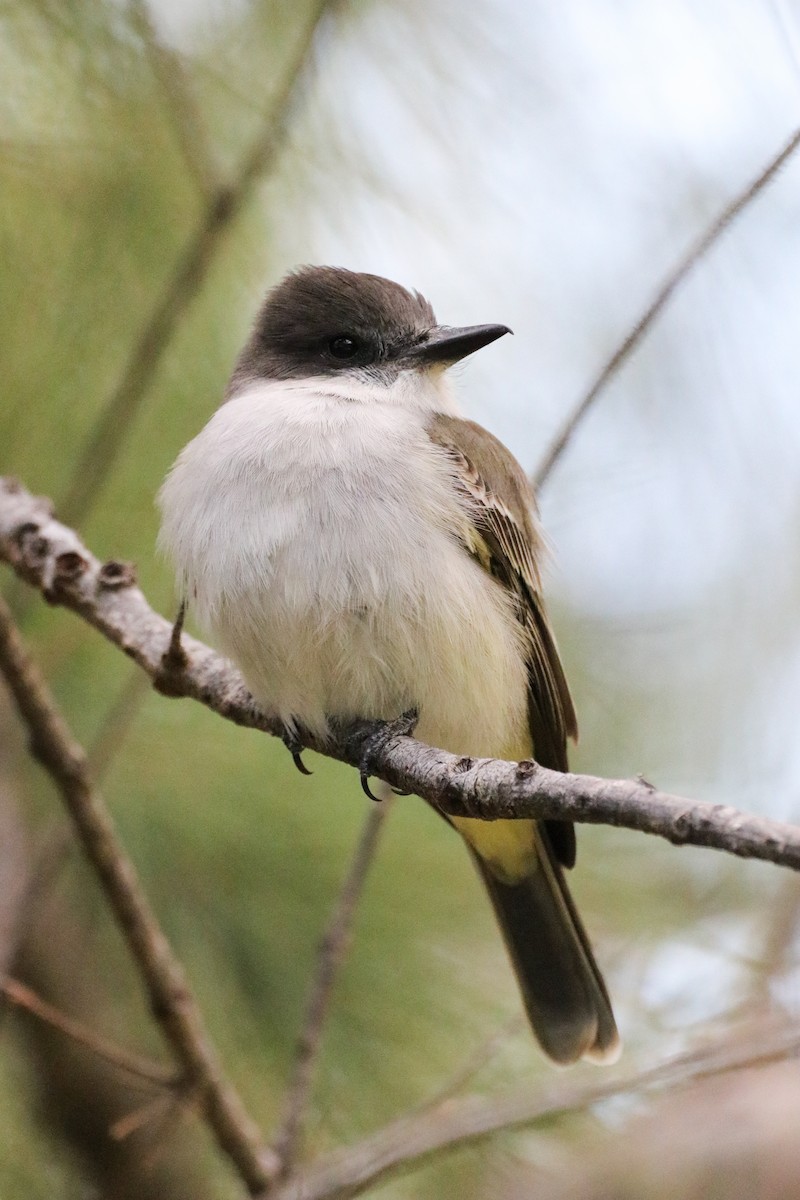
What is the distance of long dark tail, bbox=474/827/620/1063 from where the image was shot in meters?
3.08

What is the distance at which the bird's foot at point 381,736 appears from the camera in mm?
2474

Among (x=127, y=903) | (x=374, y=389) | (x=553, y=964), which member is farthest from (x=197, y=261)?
(x=553, y=964)

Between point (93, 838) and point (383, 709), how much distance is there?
63 cm

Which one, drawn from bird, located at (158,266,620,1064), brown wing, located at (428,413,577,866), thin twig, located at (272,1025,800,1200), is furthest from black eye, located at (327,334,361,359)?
thin twig, located at (272,1025,800,1200)

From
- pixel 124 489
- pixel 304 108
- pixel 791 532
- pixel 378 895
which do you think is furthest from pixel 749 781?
Answer: pixel 304 108

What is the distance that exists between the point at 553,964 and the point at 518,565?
0.92 m

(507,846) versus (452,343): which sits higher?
(452,343)

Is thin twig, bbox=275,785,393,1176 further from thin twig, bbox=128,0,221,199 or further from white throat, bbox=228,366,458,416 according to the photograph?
thin twig, bbox=128,0,221,199

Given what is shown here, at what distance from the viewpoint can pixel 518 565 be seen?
3.04 m

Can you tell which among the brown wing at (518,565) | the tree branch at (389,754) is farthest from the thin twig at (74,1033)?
the brown wing at (518,565)

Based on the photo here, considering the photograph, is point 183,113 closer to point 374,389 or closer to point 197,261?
point 197,261

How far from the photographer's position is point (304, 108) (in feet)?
9.80

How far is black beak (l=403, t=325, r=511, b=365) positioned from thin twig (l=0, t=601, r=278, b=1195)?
1120mm

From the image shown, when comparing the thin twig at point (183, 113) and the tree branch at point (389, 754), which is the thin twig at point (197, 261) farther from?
the tree branch at point (389, 754)
